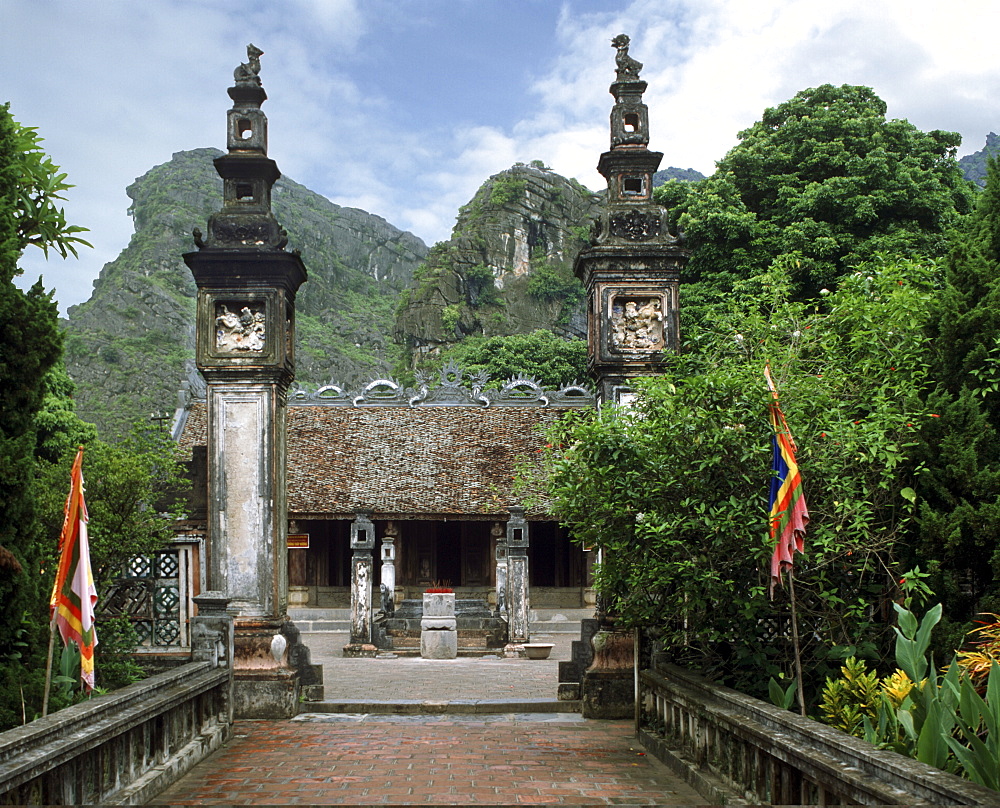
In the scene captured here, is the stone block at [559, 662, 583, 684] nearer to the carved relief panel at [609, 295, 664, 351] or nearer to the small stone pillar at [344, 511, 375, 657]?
the carved relief panel at [609, 295, 664, 351]

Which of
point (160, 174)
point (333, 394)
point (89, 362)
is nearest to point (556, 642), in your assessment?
point (333, 394)

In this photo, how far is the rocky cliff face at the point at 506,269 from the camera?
53688 millimetres

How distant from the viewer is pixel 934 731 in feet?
13.5

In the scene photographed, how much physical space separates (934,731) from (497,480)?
21.0 metres

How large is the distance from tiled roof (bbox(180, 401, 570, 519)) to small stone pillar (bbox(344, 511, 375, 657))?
4066 mm

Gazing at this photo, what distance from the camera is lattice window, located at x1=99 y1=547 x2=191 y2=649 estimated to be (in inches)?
375

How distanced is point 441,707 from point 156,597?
3156 millimetres

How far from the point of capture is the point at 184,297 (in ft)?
241

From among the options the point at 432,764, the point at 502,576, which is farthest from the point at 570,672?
the point at 502,576

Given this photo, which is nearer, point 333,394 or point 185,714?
point 185,714

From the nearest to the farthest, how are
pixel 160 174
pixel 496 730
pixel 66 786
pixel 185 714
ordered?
pixel 66 786 → pixel 185 714 → pixel 496 730 → pixel 160 174

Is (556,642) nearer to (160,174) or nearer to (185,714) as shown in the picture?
(185,714)

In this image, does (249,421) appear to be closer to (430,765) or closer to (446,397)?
(430,765)

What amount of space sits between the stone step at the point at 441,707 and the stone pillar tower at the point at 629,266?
3287 millimetres
